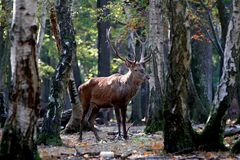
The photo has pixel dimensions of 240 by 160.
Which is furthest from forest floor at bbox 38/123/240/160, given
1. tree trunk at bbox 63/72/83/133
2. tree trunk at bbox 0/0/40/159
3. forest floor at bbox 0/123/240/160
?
tree trunk at bbox 63/72/83/133

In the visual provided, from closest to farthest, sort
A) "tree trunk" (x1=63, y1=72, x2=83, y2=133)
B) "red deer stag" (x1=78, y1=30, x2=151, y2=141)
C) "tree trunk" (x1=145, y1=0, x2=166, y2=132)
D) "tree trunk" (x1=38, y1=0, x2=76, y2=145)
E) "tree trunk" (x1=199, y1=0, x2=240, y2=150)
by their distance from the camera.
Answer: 1. "tree trunk" (x1=199, y1=0, x2=240, y2=150)
2. "tree trunk" (x1=38, y1=0, x2=76, y2=145)
3. "red deer stag" (x1=78, y1=30, x2=151, y2=141)
4. "tree trunk" (x1=145, y1=0, x2=166, y2=132)
5. "tree trunk" (x1=63, y1=72, x2=83, y2=133)

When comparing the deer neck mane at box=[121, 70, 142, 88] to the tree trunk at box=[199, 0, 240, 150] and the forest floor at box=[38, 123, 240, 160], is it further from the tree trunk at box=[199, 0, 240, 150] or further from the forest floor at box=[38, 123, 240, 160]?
the tree trunk at box=[199, 0, 240, 150]

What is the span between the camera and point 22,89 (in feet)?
24.6

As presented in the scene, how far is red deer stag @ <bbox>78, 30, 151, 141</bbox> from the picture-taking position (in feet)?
47.8

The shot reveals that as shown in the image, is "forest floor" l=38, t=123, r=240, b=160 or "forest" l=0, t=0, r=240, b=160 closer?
"forest" l=0, t=0, r=240, b=160

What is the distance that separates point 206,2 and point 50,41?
16.2 metres

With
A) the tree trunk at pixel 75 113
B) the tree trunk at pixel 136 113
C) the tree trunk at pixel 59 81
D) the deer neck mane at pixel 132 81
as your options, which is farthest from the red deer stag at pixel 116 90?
the tree trunk at pixel 136 113

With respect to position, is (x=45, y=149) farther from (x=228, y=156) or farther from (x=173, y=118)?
(x=228, y=156)

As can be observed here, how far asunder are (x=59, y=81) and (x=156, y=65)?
3.76 metres

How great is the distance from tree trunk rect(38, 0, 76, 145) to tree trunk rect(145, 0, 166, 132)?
3012 mm

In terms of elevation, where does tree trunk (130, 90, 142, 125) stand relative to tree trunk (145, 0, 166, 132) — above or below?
below

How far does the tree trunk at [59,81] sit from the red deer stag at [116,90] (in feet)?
5.46

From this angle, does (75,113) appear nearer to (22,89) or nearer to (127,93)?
(127,93)

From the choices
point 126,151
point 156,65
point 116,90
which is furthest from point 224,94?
point 156,65
